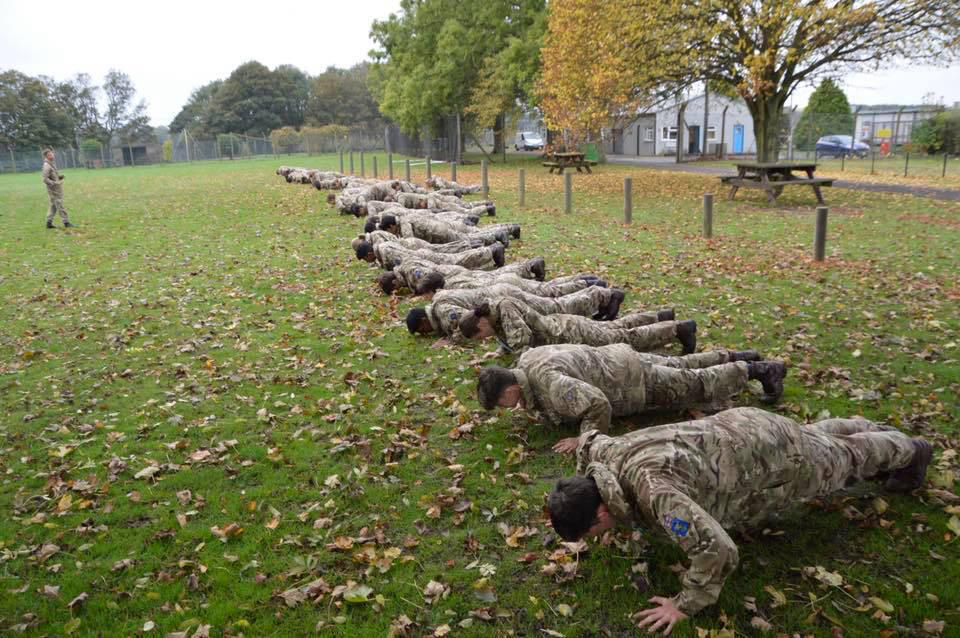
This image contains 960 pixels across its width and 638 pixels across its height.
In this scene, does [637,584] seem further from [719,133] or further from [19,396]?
[719,133]

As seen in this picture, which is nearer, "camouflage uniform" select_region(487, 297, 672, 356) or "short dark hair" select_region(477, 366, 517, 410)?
"short dark hair" select_region(477, 366, 517, 410)

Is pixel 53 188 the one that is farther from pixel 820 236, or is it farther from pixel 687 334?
pixel 820 236

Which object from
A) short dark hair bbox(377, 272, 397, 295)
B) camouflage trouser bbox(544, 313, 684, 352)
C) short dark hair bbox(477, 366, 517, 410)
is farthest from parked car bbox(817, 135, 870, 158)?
short dark hair bbox(477, 366, 517, 410)

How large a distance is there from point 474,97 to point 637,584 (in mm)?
40246

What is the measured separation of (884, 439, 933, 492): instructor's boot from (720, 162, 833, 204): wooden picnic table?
1562 cm

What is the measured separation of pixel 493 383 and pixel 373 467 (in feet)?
4.07

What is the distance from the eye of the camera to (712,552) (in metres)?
3.37

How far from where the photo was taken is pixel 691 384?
5.49 m

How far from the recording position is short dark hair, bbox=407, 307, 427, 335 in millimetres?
7996

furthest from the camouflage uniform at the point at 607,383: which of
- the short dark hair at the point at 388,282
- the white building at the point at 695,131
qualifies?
the white building at the point at 695,131

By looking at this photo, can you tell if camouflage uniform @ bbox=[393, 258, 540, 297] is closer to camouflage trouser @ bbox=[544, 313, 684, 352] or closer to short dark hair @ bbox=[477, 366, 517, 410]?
camouflage trouser @ bbox=[544, 313, 684, 352]

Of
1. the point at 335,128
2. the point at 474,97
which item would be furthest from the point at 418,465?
the point at 335,128

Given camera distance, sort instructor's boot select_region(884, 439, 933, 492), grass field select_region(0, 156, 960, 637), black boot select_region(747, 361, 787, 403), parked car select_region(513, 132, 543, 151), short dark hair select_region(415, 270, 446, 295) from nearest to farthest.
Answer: grass field select_region(0, 156, 960, 637) < instructor's boot select_region(884, 439, 933, 492) < black boot select_region(747, 361, 787, 403) < short dark hair select_region(415, 270, 446, 295) < parked car select_region(513, 132, 543, 151)

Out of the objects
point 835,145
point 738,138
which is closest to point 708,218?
point 835,145
